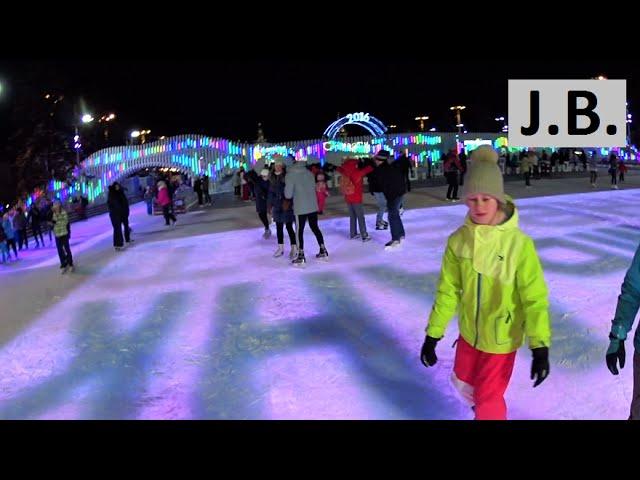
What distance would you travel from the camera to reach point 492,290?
6.75ft

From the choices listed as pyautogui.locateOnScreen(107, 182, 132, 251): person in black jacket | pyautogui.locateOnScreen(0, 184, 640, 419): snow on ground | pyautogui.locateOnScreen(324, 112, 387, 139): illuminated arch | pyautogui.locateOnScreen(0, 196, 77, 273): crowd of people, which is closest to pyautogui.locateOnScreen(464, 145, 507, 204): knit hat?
pyautogui.locateOnScreen(0, 184, 640, 419): snow on ground

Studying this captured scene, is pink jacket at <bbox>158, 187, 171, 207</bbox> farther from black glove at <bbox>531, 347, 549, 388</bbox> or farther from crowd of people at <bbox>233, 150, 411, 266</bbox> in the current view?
black glove at <bbox>531, 347, 549, 388</bbox>

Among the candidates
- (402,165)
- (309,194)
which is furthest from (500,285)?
(402,165)

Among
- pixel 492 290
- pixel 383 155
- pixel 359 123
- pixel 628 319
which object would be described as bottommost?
pixel 628 319

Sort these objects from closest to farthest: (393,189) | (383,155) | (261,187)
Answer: (393,189) → (383,155) → (261,187)

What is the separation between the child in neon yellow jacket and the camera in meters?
2.03

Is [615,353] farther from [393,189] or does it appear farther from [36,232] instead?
[36,232]

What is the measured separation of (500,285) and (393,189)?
15.7 ft

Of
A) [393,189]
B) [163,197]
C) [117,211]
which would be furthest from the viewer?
[163,197]

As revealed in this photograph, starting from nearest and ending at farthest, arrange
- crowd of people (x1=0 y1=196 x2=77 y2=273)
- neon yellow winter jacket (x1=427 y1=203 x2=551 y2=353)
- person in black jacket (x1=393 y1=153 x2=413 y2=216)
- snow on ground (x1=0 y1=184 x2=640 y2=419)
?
neon yellow winter jacket (x1=427 y1=203 x2=551 y2=353)
snow on ground (x1=0 y1=184 x2=640 y2=419)
crowd of people (x1=0 y1=196 x2=77 y2=273)
person in black jacket (x1=393 y1=153 x2=413 y2=216)

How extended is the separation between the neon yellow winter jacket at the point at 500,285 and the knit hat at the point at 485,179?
0.09 meters
